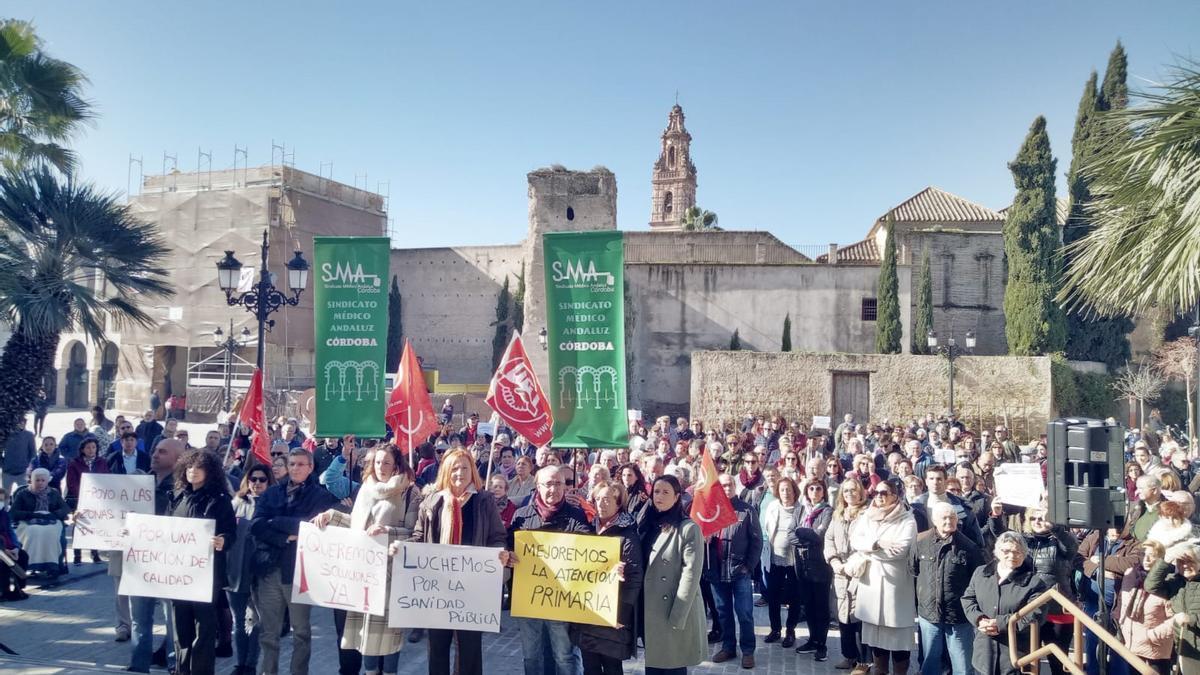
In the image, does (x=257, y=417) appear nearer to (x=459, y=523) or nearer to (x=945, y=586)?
(x=459, y=523)

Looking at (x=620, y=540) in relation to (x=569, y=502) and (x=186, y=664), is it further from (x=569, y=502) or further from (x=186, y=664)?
(x=186, y=664)

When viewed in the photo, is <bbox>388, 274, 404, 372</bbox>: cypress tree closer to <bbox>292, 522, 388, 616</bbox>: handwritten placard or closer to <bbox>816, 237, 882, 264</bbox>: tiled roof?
<bbox>816, 237, 882, 264</bbox>: tiled roof

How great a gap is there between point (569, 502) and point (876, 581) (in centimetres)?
246

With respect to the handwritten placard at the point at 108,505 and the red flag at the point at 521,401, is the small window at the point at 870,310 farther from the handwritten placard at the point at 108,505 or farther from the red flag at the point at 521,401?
the handwritten placard at the point at 108,505

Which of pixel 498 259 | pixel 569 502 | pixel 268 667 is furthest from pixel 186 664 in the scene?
pixel 498 259

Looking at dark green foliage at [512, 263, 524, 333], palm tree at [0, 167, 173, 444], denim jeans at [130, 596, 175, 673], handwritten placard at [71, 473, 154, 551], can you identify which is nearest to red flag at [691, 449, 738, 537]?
denim jeans at [130, 596, 175, 673]

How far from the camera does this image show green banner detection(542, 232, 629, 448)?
7172 millimetres

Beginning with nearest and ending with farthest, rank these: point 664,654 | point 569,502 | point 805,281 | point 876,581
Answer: point 664,654
point 569,502
point 876,581
point 805,281

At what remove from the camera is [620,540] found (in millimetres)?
5289

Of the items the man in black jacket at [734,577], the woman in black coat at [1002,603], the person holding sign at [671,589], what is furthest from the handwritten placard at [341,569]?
the woman in black coat at [1002,603]

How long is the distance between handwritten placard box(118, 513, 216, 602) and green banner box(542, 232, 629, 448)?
291 centimetres

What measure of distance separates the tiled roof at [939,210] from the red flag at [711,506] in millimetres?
36378

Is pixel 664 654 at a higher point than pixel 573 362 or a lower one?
lower

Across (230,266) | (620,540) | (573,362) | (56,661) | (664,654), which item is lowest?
(56,661)
